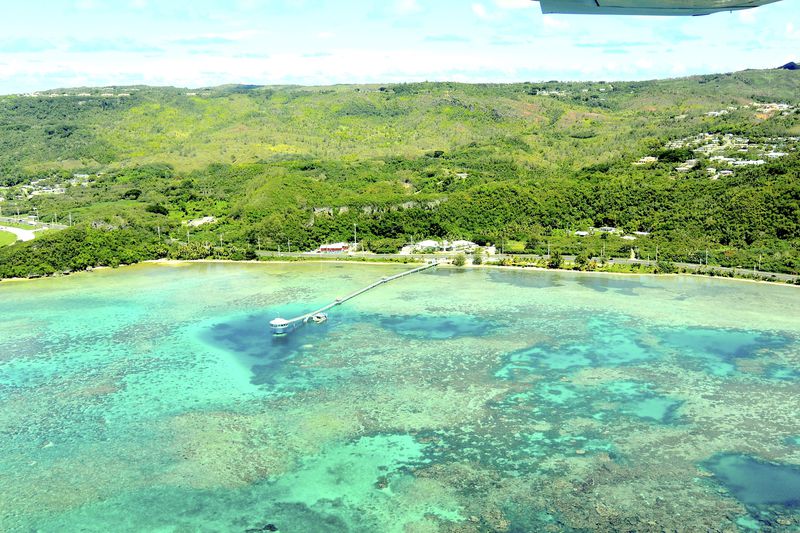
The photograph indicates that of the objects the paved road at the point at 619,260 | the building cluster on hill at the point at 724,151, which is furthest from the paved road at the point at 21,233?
the building cluster on hill at the point at 724,151

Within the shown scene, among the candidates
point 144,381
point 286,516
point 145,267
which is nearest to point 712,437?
point 286,516

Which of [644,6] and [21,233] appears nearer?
[644,6]

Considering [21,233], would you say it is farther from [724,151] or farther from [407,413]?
[724,151]

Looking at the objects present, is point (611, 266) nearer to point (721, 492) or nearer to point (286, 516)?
point (721, 492)

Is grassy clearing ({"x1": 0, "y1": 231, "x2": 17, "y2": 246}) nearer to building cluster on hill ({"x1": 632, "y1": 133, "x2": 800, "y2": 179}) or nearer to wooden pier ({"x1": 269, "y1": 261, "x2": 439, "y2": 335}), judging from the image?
wooden pier ({"x1": 269, "y1": 261, "x2": 439, "y2": 335})

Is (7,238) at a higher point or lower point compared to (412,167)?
lower

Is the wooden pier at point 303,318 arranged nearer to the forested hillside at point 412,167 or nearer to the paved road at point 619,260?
the paved road at point 619,260

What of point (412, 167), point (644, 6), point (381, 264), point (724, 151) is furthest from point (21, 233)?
point (724, 151)
